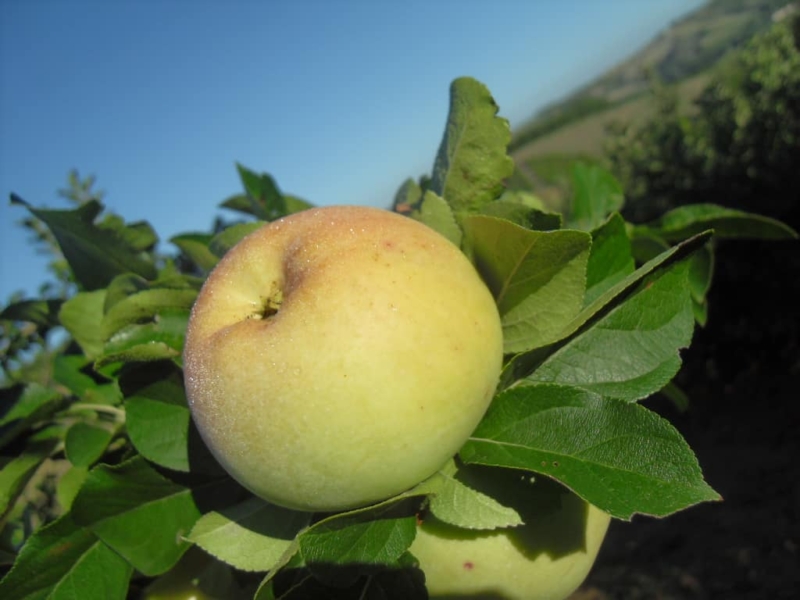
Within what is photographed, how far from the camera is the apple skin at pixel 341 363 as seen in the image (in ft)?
2.37

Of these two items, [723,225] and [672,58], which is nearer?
[723,225]

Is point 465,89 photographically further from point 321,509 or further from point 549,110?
point 549,110

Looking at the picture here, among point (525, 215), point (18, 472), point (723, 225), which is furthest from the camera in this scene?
point (723, 225)

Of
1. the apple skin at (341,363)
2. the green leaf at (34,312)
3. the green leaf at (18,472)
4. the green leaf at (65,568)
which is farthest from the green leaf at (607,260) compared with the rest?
the green leaf at (34,312)

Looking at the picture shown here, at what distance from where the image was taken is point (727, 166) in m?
6.65

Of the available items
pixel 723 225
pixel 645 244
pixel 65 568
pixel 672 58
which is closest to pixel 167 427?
pixel 65 568

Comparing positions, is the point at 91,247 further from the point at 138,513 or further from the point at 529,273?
the point at 529,273

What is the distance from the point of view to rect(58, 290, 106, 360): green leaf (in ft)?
4.01

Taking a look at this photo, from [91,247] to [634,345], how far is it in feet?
3.33

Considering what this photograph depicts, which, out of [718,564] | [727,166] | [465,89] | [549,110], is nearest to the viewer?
[465,89]

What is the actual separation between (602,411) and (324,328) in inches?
14.1

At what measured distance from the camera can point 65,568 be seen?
957 millimetres

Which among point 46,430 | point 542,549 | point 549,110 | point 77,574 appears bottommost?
point 549,110

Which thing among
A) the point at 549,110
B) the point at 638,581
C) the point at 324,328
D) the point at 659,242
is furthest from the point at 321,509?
the point at 549,110
